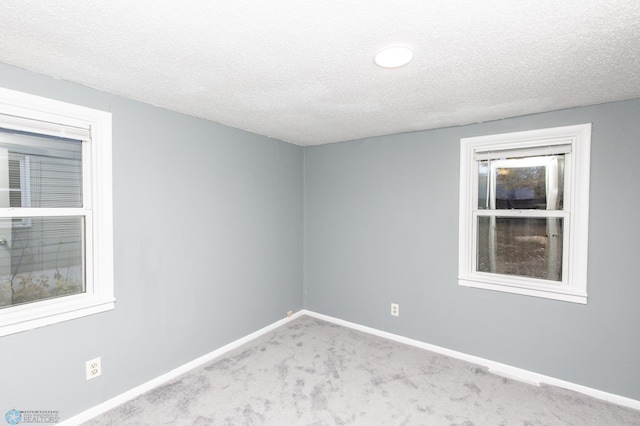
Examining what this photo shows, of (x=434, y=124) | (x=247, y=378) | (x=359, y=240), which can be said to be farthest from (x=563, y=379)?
(x=247, y=378)

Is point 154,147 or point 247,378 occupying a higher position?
point 154,147

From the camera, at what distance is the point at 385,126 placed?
2973 millimetres

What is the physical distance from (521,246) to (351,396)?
2021 millimetres

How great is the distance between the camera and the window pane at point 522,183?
101 inches

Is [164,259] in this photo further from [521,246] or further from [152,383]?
[521,246]

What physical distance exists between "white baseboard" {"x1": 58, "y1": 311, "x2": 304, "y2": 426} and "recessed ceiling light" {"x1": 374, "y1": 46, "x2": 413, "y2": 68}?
2.81 m

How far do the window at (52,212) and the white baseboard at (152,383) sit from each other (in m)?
0.67

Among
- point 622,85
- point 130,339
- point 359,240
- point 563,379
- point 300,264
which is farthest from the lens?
point 300,264

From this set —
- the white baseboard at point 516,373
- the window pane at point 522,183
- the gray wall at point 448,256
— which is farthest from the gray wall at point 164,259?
the window pane at point 522,183

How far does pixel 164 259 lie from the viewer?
97.4 inches

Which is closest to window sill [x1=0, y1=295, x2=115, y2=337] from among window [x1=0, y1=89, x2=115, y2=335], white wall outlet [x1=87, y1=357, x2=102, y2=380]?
window [x1=0, y1=89, x2=115, y2=335]

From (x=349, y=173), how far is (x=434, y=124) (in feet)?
3.66

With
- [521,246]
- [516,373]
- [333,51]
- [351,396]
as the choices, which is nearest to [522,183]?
[521,246]

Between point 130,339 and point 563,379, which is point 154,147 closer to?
point 130,339
